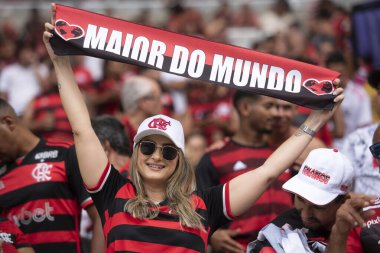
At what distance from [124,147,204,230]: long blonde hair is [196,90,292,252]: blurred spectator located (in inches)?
51.9

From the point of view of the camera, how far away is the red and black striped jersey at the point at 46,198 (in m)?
5.51

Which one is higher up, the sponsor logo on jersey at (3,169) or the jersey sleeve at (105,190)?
the sponsor logo on jersey at (3,169)

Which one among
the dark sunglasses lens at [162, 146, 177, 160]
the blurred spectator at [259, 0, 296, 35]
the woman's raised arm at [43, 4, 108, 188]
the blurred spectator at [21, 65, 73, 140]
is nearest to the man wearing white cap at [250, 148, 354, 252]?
the dark sunglasses lens at [162, 146, 177, 160]

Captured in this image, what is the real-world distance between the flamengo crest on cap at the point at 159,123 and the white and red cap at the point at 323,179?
0.81 meters

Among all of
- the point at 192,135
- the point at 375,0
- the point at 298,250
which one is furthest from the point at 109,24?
the point at 375,0

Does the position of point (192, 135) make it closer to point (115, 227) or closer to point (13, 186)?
point (13, 186)

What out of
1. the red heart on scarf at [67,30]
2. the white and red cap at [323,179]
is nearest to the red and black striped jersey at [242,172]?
the white and red cap at [323,179]

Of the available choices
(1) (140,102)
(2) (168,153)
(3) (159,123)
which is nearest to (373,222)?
(2) (168,153)

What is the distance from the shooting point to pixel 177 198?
15.9 ft

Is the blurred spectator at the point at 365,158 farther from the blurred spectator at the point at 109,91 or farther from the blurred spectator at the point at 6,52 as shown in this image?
the blurred spectator at the point at 6,52

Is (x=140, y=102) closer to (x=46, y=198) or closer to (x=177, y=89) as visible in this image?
(x=46, y=198)

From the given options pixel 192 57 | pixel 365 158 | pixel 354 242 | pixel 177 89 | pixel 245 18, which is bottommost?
pixel 354 242

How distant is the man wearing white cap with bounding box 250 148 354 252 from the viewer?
186 inches

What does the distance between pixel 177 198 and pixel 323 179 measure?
0.86 metres
